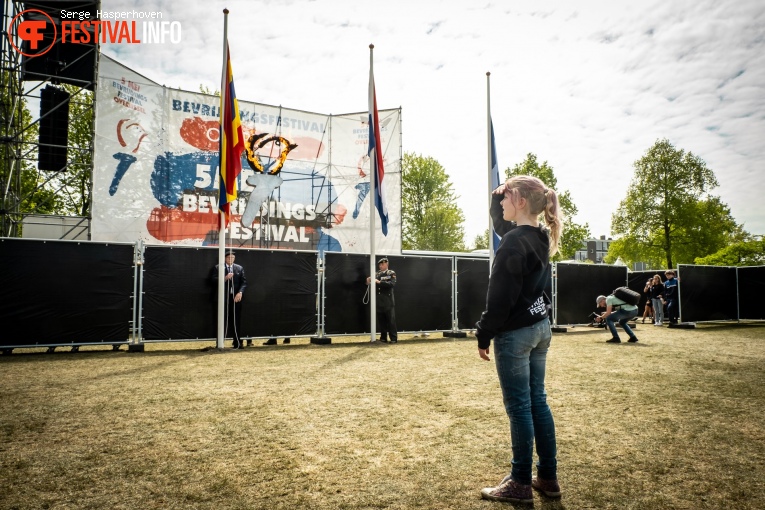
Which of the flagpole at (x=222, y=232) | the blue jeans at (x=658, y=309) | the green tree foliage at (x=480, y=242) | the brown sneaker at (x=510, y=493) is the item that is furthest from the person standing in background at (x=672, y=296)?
the green tree foliage at (x=480, y=242)

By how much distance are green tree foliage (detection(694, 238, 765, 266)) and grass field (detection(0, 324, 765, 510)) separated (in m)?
33.8

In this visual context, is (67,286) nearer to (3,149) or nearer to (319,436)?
(319,436)

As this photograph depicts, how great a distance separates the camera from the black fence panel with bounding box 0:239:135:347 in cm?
958

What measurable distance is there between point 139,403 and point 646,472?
17.2 ft

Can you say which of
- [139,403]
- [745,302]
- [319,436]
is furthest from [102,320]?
[745,302]

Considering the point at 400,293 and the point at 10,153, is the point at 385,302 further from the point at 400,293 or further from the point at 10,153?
the point at 10,153

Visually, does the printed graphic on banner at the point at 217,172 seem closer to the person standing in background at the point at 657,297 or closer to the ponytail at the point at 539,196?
the person standing in background at the point at 657,297

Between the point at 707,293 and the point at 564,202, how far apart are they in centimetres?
1932

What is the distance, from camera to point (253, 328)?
456 inches

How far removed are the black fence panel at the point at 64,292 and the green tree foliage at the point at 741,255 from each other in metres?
39.7

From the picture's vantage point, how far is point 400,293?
1368 cm

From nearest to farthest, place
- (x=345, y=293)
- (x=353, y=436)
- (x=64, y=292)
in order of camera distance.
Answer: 1. (x=353, y=436)
2. (x=64, y=292)
3. (x=345, y=293)

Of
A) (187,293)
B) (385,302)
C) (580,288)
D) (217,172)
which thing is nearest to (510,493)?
(187,293)

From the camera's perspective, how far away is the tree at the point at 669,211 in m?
35.0
